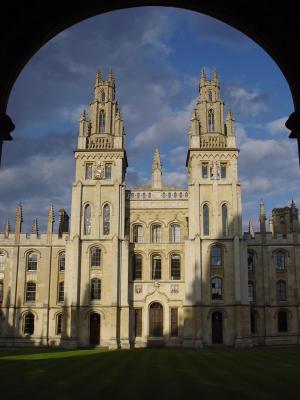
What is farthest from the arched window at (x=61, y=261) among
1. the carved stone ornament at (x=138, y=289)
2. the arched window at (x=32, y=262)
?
the carved stone ornament at (x=138, y=289)

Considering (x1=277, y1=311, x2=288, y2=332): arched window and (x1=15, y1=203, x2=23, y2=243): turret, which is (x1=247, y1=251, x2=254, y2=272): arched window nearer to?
(x1=277, y1=311, x2=288, y2=332): arched window

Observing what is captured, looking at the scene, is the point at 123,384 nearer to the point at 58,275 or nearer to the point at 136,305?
the point at 136,305

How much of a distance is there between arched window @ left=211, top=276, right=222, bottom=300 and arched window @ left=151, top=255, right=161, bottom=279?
19.4 feet

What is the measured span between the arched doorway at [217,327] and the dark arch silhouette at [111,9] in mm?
43744

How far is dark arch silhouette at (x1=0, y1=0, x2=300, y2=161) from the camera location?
9570 mm

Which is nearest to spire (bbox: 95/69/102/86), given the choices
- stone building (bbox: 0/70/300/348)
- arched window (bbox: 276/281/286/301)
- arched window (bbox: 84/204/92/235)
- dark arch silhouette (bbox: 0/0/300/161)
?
stone building (bbox: 0/70/300/348)

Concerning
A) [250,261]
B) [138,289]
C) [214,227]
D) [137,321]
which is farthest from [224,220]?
[137,321]

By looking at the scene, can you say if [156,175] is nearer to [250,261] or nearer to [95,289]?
[250,261]

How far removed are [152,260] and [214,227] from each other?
7.49m

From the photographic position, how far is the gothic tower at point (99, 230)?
51094 mm

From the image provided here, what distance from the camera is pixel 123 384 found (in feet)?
67.2

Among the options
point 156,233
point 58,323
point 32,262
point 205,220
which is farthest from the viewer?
point 32,262

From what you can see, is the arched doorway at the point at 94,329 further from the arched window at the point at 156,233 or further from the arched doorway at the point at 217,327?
the arched doorway at the point at 217,327

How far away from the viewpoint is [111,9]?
34.0ft
